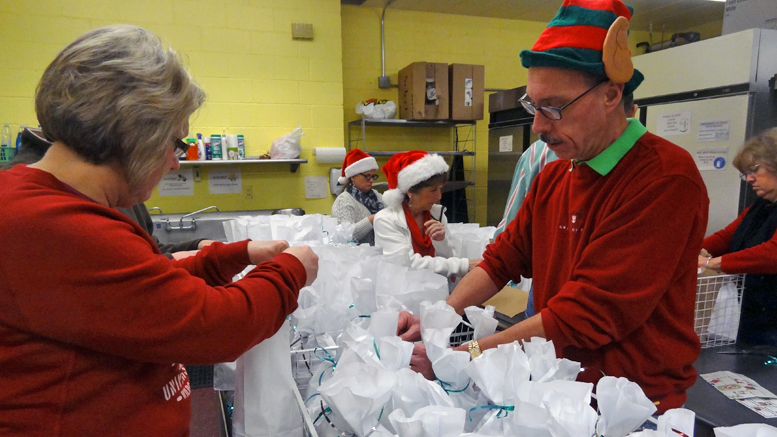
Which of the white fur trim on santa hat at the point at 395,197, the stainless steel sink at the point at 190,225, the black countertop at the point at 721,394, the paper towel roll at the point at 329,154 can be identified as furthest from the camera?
the paper towel roll at the point at 329,154

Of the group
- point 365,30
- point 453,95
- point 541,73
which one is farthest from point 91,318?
point 365,30

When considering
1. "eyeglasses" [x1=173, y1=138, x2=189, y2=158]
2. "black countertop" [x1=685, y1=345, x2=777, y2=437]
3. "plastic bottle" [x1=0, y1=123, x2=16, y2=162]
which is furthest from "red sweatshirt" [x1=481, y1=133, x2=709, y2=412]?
"plastic bottle" [x1=0, y1=123, x2=16, y2=162]

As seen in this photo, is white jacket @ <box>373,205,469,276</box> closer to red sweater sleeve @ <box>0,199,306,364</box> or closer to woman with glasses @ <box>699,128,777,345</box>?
woman with glasses @ <box>699,128,777,345</box>

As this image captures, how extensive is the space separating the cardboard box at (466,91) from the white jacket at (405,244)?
2294mm

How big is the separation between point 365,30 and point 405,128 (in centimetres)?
113

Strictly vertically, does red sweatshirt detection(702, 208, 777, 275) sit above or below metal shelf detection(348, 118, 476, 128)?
below

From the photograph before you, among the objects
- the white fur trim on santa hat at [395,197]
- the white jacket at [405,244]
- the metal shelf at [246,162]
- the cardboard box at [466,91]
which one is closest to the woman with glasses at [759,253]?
the white jacket at [405,244]

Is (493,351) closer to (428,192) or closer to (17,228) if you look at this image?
(17,228)

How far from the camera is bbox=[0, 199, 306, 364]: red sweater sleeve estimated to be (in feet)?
1.95

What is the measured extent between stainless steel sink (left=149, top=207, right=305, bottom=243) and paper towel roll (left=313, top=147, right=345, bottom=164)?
569mm

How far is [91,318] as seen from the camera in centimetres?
61

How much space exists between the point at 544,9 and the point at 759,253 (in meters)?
4.07

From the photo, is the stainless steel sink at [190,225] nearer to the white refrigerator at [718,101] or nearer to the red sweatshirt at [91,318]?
the white refrigerator at [718,101]

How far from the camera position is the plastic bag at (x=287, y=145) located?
4285 millimetres
